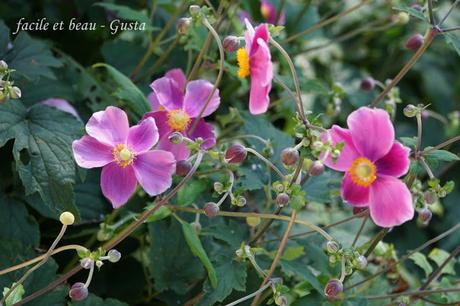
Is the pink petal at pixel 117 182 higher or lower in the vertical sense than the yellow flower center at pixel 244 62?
lower

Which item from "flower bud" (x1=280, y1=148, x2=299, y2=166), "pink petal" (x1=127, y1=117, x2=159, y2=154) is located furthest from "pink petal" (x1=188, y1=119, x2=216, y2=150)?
"flower bud" (x1=280, y1=148, x2=299, y2=166)

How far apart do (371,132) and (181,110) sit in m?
0.26

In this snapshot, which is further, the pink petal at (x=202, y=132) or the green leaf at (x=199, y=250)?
the pink petal at (x=202, y=132)

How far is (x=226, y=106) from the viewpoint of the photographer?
1.43 meters

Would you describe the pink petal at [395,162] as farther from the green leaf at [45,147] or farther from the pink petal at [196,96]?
the green leaf at [45,147]

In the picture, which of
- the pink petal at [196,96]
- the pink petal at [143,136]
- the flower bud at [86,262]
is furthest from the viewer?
the pink petal at [196,96]

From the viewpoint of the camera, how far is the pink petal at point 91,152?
0.85m

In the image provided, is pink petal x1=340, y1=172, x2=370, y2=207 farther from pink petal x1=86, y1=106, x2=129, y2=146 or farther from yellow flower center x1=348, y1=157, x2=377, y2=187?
pink petal x1=86, y1=106, x2=129, y2=146

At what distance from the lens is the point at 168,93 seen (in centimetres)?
98

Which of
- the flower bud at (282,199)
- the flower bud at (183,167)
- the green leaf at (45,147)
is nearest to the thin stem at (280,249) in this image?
the flower bud at (282,199)

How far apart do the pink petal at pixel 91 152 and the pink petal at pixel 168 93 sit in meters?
0.12

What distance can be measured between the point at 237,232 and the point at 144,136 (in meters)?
0.22

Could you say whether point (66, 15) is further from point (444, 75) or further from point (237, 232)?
point (444, 75)

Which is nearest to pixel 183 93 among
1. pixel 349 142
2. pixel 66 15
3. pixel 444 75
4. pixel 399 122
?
pixel 349 142
